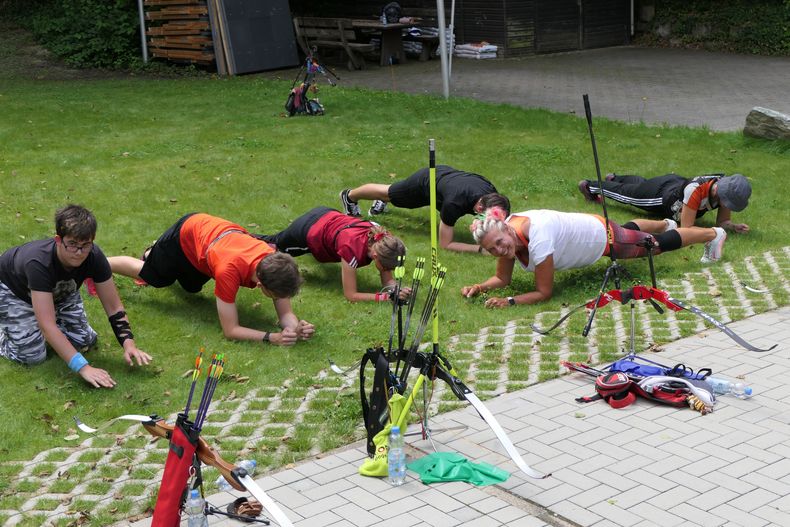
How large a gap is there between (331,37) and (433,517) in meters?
17.4

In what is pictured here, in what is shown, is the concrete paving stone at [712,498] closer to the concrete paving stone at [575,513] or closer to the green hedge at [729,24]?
the concrete paving stone at [575,513]

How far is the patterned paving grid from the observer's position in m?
4.97

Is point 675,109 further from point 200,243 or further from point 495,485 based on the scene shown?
point 495,485

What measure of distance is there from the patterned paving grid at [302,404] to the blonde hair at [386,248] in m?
0.77

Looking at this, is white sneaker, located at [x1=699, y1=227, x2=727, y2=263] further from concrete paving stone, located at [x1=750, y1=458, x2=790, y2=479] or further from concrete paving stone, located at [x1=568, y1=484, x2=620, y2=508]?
concrete paving stone, located at [x1=568, y1=484, x2=620, y2=508]

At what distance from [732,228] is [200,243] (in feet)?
17.2

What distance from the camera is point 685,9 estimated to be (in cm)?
2309

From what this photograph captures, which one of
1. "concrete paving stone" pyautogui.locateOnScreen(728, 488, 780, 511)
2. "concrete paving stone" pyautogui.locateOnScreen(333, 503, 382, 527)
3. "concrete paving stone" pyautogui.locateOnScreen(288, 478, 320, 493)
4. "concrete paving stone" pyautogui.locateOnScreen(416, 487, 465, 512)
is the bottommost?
"concrete paving stone" pyautogui.locateOnScreen(728, 488, 780, 511)

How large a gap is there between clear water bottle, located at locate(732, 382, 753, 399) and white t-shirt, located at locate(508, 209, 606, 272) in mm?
1924

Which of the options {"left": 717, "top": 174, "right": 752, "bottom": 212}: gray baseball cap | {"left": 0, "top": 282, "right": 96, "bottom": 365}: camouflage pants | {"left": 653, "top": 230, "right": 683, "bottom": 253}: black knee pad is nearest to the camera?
{"left": 0, "top": 282, "right": 96, "bottom": 365}: camouflage pants

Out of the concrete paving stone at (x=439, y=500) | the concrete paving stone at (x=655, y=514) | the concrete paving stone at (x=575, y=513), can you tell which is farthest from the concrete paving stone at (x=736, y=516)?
the concrete paving stone at (x=439, y=500)

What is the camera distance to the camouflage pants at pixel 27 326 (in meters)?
6.44

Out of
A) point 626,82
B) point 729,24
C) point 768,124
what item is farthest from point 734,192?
point 729,24

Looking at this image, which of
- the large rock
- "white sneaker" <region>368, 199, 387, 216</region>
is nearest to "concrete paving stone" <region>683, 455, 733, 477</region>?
"white sneaker" <region>368, 199, 387, 216</region>
